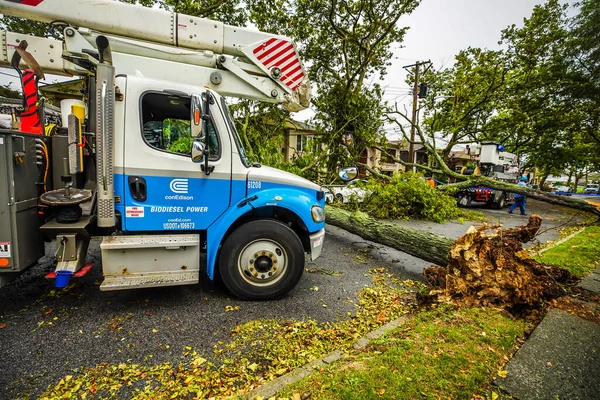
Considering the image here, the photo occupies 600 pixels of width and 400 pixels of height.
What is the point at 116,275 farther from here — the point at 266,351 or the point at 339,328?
the point at 339,328

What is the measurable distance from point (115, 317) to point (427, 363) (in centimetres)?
330

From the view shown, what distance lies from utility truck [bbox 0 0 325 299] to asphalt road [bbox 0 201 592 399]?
409 millimetres

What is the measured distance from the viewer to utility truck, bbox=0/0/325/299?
303cm

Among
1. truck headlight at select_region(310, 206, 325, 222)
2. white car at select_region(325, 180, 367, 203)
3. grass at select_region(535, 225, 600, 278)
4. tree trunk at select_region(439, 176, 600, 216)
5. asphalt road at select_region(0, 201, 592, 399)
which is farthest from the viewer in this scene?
white car at select_region(325, 180, 367, 203)

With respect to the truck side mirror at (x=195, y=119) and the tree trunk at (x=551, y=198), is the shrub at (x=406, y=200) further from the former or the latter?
the truck side mirror at (x=195, y=119)

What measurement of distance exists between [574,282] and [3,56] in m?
8.58

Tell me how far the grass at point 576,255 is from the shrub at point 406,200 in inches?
143

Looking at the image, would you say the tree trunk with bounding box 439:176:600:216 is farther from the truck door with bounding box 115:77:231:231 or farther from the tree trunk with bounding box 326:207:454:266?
the truck door with bounding box 115:77:231:231

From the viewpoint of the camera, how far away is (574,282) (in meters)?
4.32

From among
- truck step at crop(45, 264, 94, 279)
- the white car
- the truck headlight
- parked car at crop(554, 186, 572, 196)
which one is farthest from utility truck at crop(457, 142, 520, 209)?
parked car at crop(554, 186, 572, 196)

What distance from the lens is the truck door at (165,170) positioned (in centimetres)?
325

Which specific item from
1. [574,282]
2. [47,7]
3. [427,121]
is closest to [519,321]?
[574,282]

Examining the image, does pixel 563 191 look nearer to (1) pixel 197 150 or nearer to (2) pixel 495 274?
(2) pixel 495 274

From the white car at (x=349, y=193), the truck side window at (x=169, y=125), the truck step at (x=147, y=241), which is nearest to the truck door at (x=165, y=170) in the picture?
the truck side window at (x=169, y=125)
